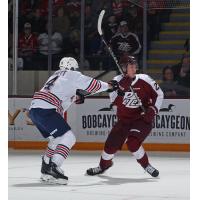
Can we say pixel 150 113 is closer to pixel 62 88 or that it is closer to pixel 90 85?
pixel 90 85

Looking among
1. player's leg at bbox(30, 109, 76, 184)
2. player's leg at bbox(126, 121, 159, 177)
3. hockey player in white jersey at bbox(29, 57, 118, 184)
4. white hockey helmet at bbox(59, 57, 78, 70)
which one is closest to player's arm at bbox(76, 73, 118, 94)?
hockey player in white jersey at bbox(29, 57, 118, 184)

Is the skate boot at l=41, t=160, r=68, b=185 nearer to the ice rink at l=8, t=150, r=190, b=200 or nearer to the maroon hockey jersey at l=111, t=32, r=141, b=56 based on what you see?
the ice rink at l=8, t=150, r=190, b=200

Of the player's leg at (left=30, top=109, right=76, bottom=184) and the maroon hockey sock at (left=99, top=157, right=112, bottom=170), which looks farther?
the maroon hockey sock at (left=99, top=157, right=112, bottom=170)

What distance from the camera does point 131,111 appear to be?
6.35 meters

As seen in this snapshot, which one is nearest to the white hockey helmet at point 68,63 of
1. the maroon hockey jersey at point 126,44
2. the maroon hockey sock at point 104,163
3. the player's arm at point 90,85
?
the player's arm at point 90,85

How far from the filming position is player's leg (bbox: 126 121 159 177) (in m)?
6.05

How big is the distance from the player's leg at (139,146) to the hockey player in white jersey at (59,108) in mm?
562

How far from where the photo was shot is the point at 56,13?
11203 millimetres

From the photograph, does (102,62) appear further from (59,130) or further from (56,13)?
(59,130)

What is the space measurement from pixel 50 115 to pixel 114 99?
3.14ft

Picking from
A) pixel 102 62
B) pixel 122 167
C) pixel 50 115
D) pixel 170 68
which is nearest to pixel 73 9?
pixel 102 62

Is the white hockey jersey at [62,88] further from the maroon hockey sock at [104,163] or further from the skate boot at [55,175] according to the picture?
the maroon hockey sock at [104,163]

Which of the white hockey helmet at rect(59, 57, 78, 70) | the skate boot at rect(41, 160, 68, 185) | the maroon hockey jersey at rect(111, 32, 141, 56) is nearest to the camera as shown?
the skate boot at rect(41, 160, 68, 185)

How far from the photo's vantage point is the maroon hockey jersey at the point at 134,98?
20.7 feet
